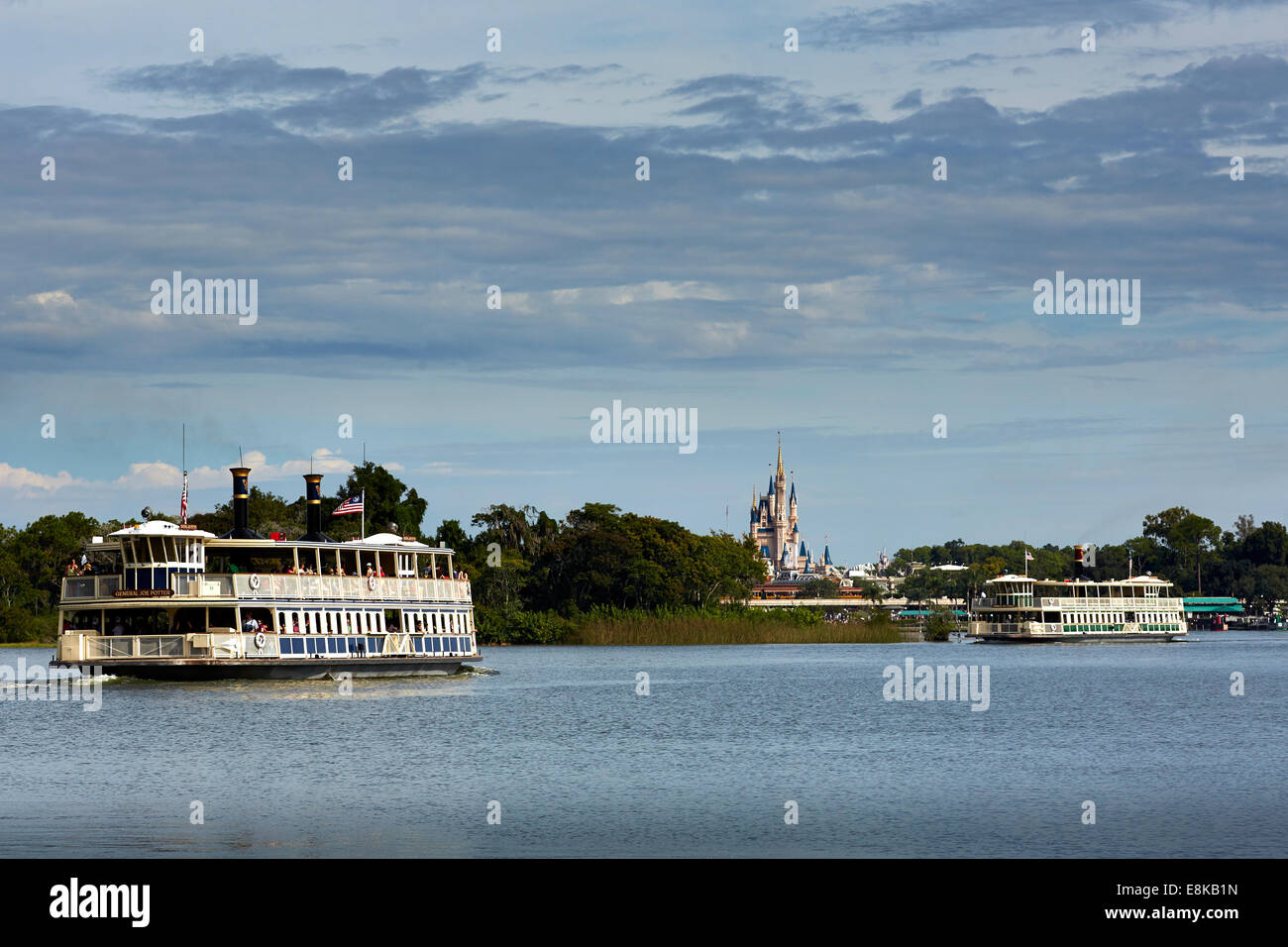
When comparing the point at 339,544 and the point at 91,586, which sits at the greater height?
the point at 339,544

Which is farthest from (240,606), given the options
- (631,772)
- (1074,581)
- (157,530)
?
(1074,581)

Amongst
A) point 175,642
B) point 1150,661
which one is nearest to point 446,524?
point 1150,661

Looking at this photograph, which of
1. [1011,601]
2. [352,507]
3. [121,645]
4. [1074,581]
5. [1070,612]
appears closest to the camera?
[121,645]

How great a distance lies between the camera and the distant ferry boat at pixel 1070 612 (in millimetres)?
154000

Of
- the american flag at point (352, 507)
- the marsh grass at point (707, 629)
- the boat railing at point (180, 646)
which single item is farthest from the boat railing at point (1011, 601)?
the boat railing at point (180, 646)

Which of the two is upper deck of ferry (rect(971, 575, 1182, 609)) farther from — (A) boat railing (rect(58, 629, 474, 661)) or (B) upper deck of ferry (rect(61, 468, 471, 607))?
(A) boat railing (rect(58, 629, 474, 661))

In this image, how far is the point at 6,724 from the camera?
171ft

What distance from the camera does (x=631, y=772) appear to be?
40188mm

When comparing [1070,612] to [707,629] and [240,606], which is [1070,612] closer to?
[707,629]

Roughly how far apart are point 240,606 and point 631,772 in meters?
27.4

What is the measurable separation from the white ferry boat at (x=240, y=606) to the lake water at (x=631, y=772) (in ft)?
4.98
